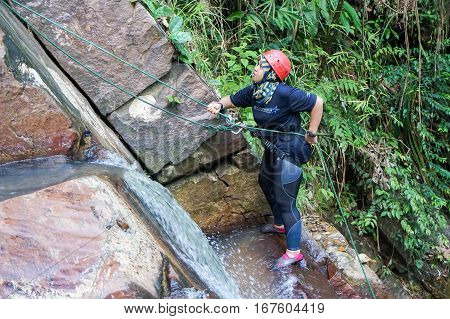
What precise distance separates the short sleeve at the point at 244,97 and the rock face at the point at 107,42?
0.70m

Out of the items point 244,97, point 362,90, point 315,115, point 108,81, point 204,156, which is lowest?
point 362,90

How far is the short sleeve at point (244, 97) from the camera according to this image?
4016 millimetres

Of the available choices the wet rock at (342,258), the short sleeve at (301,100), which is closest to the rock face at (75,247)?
the short sleeve at (301,100)

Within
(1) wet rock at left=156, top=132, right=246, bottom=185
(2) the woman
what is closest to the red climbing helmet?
(2) the woman

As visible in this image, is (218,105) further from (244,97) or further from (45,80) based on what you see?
(45,80)

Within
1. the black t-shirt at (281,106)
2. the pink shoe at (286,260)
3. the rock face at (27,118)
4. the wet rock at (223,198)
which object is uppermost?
the rock face at (27,118)

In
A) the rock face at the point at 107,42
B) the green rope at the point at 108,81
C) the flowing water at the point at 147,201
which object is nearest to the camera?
the flowing water at the point at 147,201

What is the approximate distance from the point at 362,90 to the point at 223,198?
295 cm

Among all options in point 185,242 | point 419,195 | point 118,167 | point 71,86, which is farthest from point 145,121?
point 419,195

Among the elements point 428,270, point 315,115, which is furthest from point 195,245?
point 428,270

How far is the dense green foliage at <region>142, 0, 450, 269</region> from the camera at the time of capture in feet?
19.1

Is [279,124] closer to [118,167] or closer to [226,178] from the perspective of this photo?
[226,178]

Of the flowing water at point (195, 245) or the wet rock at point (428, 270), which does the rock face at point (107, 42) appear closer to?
the flowing water at point (195, 245)

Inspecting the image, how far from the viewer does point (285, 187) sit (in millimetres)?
4031
